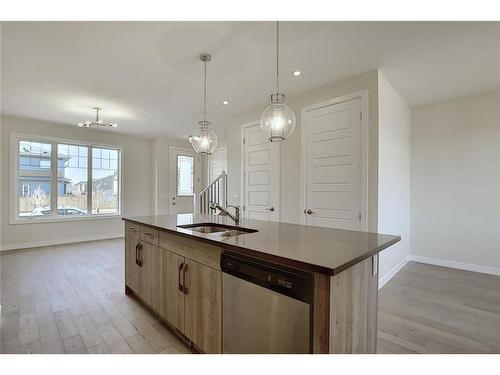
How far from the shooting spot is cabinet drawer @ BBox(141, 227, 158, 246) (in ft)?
7.54

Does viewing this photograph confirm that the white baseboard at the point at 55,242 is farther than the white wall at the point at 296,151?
Yes

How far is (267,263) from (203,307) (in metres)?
0.71

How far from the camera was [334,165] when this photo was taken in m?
3.40

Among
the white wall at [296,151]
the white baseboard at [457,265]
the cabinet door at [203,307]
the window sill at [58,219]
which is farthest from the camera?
the window sill at [58,219]

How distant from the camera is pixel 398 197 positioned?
3.77 metres

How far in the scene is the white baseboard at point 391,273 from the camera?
320 centimetres

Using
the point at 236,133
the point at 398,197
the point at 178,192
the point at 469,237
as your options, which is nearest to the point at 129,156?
the point at 178,192

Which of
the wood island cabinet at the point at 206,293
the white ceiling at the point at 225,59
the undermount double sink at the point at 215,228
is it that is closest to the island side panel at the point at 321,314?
the wood island cabinet at the point at 206,293

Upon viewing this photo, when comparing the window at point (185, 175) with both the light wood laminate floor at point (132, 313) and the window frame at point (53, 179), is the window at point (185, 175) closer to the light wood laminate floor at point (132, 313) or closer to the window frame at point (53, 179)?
the window frame at point (53, 179)

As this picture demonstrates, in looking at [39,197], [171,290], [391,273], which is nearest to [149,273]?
[171,290]

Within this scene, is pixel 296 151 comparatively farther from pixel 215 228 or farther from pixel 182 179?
pixel 182 179

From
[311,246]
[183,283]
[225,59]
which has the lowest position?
[183,283]

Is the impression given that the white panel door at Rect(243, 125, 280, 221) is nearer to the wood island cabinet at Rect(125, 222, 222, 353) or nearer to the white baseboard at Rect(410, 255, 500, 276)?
the wood island cabinet at Rect(125, 222, 222, 353)

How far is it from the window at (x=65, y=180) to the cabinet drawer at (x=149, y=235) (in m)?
4.30
